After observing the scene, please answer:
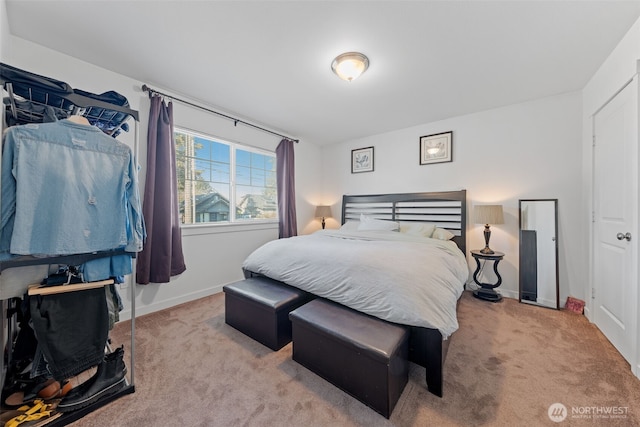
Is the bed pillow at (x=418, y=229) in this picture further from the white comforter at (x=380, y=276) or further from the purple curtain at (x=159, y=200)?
the purple curtain at (x=159, y=200)

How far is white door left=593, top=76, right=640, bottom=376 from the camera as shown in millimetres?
1678

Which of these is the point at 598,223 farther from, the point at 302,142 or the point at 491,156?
the point at 302,142

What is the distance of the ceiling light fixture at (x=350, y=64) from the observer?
2.00m

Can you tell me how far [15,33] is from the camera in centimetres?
181

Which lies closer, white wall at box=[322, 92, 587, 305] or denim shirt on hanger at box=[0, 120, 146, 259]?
denim shirt on hanger at box=[0, 120, 146, 259]

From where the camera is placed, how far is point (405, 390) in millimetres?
1466

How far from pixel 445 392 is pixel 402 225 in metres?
2.31

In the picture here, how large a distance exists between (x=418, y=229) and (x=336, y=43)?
2.43 metres

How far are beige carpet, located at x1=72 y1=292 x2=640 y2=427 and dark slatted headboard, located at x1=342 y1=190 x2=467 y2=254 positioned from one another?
1.48 metres

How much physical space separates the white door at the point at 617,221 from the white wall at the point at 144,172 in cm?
378

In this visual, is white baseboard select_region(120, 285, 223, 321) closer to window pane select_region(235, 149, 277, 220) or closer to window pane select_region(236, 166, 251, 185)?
window pane select_region(235, 149, 277, 220)

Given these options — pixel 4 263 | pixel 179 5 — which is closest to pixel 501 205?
pixel 179 5

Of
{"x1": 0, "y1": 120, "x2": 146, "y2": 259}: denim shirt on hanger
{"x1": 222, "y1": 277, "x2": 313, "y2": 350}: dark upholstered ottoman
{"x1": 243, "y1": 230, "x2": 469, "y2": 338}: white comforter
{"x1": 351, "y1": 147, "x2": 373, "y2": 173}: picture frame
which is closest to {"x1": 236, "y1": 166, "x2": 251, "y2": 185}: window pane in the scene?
{"x1": 243, "y1": 230, "x2": 469, "y2": 338}: white comforter

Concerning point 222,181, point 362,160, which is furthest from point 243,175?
point 362,160
